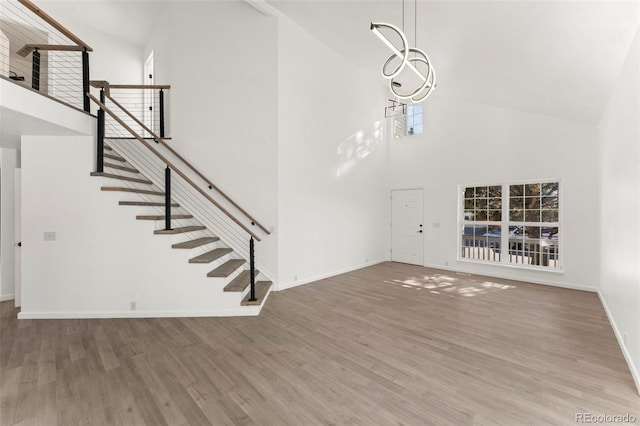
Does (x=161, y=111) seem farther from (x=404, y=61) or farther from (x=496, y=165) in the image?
(x=496, y=165)

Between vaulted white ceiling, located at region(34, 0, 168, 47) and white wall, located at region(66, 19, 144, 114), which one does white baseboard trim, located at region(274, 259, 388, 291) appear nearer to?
white wall, located at region(66, 19, 144, 114)

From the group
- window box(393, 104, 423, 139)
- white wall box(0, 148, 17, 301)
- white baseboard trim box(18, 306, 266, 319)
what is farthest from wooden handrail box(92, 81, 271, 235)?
window box(393, 104, 423, 139)

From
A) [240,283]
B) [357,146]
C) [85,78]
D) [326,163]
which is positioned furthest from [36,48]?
[357,146]

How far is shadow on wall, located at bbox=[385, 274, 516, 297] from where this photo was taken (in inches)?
193

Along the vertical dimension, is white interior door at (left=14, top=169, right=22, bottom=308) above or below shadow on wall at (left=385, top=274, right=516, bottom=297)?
above

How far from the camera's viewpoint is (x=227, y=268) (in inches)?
161

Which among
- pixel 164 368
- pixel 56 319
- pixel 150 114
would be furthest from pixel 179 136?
pixel 164 368

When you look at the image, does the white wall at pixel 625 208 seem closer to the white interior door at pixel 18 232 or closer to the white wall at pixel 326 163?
the white wall at pixel 326 163

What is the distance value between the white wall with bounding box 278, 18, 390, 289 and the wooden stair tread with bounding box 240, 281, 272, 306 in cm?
37

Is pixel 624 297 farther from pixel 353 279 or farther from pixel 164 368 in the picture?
pixel 164 368

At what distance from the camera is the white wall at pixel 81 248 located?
3.68 m

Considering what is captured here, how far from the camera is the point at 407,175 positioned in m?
7.39

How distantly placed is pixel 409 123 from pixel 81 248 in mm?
7244

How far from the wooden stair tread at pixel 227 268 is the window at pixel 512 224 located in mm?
5030
